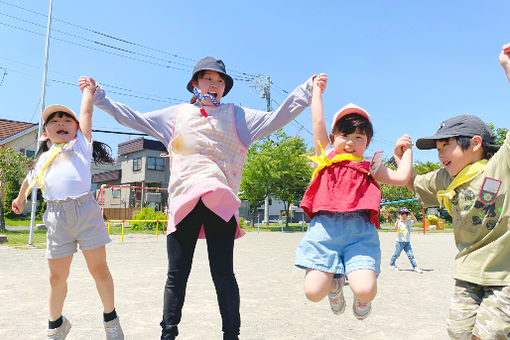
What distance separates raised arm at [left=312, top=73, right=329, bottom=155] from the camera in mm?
2783

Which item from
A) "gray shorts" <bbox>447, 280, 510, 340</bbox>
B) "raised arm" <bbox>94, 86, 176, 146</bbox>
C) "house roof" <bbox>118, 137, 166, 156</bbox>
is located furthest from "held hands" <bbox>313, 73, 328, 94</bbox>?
"house roof" <bbox>118, 137, 166, 156</bbox>

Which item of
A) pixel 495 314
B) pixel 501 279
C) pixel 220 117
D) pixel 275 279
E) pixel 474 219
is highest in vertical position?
pixel 220 117

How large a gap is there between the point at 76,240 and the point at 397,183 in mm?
2374

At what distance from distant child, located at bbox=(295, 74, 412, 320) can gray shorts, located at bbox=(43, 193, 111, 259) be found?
1.55 m

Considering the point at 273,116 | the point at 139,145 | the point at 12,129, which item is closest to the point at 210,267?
the point at 273,116

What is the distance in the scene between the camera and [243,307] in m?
4.62

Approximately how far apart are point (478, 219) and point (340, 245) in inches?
33.8

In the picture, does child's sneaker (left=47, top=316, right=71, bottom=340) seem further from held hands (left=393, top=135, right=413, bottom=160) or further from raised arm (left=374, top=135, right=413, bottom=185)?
held hands (left=393, top=135, right=413, bottom=160)

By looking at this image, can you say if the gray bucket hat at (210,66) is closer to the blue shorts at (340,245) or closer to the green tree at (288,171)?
the blue shorts at (340,245)

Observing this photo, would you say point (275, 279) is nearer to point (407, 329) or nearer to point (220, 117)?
point (407, 329)

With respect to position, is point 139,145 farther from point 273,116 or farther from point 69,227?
point 273,116

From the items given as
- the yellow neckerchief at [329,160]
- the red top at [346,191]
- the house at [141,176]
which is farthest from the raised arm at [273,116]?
the house at [141,176]

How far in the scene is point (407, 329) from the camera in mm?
3818

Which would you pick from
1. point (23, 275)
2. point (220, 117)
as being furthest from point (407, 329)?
point (23, 275)
